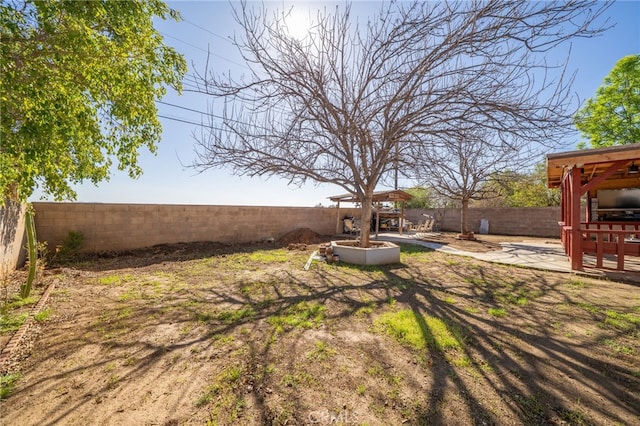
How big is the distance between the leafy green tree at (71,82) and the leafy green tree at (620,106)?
56.5 ft

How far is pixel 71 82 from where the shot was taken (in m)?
2.64

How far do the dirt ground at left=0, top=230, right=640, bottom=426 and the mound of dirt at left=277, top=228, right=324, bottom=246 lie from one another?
20.1ft

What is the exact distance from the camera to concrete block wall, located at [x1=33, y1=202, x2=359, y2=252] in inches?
249

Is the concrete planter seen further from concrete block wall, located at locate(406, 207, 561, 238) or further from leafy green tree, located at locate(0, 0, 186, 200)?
concrete block wall, located at locate(406, 207, 561, 238)

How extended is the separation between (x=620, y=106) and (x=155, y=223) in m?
20.7

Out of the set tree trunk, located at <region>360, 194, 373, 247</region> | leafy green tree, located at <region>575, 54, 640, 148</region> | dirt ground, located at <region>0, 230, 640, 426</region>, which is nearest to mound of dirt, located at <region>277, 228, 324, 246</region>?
tree trunk, located at <region>360, 194, 373, 247</region>

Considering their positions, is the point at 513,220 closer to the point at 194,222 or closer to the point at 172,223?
the point at 194,222

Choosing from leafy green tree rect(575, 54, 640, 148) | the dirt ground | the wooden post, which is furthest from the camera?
leafy green tree rect(575, 54, 640, 148)

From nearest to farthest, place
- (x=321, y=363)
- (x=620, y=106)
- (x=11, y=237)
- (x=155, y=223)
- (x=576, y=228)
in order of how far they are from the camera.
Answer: (x=321, y=363), (x=11, y=237), (x=576, y=228), (x=155, y=223), (x=620, y=106)

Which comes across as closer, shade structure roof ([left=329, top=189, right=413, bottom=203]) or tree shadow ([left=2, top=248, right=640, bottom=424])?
tree shadow ([left=2, top=248, right=640, bottom=424])

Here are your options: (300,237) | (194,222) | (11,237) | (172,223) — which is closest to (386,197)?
(300,237)

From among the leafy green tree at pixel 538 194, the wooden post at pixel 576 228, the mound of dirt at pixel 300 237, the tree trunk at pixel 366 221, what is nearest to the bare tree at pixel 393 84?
the tree trunk at pixel 366 221

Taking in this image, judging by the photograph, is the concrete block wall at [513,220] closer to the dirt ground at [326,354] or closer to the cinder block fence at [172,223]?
the cinder block fence at [172,223]

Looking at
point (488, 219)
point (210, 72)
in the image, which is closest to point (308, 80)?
point (210, 72)
